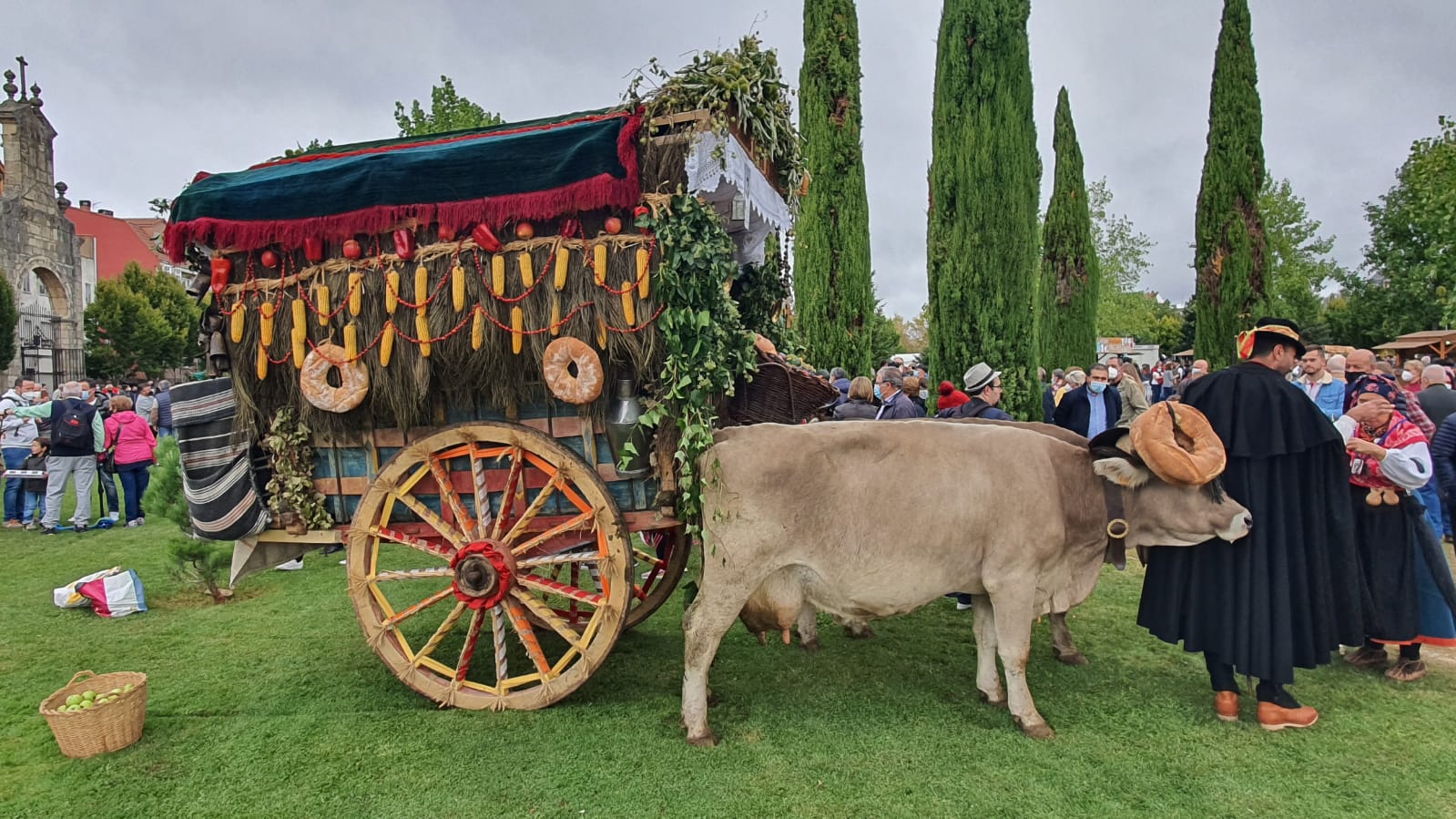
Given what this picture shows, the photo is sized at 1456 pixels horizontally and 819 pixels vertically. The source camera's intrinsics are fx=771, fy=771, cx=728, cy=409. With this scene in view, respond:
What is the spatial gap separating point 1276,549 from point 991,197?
305 inches

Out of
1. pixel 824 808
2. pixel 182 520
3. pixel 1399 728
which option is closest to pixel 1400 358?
pixel 1399 728

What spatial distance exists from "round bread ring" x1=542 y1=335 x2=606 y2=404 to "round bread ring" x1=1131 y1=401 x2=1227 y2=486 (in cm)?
270

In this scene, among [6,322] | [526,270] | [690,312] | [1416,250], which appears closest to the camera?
[690,312]

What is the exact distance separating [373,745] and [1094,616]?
4910 mm

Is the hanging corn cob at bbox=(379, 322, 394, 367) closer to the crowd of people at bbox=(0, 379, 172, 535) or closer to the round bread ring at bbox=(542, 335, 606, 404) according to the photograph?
the round bread ring at bbox=(542, 335, 606, 404)

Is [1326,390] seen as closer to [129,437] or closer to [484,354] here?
[484,354]

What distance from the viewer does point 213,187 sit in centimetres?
420

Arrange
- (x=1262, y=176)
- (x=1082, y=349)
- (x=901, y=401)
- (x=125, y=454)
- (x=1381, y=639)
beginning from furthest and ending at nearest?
(x=1082, y=349)
(x=1262, y=176)
(x=125, y=454)
(x=901, y=401)
(x=1381, y=639)

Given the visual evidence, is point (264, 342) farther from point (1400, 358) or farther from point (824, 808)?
point (1400, 358)

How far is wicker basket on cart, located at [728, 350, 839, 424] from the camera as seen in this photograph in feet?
14.8

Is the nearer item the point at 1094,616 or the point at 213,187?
the point at 213,187

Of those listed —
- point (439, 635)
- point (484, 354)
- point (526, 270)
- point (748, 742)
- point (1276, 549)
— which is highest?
point (526, 270)

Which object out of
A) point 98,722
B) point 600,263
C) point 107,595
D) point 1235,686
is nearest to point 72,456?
point 107,595

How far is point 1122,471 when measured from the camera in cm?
389
